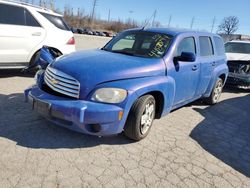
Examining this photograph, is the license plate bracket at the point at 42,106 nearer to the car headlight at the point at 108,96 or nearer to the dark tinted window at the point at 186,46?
the car headlight at the point at 108,96

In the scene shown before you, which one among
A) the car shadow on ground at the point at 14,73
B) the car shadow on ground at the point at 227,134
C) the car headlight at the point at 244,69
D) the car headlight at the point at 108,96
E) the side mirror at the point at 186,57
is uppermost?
the side mirror at the point at 186,57

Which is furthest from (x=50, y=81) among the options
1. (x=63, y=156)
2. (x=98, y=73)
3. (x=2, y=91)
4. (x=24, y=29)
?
(x=24, y=29)

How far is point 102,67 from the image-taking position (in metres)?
3.88

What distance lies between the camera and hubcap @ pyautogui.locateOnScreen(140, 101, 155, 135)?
13.7 ft

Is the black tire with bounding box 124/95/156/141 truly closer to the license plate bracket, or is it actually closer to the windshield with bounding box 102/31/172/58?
the windshield with bounding box 102/31/172/58

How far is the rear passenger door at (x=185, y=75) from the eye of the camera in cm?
479

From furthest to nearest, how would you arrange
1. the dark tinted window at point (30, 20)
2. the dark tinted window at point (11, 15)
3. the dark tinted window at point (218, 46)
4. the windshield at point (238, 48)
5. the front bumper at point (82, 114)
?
the windshield at point (238, 48) → the dark tinted window at point (30, 20) → the dark tinted window at point (11, 15) → the dark tinted window at point (218, 46) → the front bumper at point (82, 114)

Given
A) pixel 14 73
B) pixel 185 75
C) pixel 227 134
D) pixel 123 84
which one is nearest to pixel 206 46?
pixel 185 75

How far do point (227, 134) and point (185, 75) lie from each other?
134 centimetres

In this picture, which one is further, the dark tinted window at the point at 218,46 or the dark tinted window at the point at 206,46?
the dark tinted window at the point at 218,46

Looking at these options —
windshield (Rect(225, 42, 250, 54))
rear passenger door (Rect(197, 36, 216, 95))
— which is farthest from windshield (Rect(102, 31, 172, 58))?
windshield (Rect(225, 42, 250, 54))

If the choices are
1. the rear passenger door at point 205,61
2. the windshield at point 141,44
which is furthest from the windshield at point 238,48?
the windshield at point 141,44

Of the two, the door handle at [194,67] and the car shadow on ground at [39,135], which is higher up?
the door handle at [194,67]

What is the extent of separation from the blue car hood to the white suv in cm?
305
